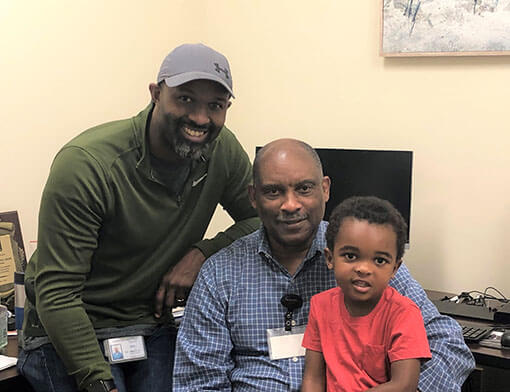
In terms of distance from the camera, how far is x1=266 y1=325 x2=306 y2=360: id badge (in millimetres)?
1813

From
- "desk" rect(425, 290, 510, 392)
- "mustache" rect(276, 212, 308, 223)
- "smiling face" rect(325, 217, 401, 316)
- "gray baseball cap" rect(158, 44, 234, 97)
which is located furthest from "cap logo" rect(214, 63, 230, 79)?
"desk" rect(425, 290, 510, 392)

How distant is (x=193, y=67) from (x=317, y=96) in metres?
1.52

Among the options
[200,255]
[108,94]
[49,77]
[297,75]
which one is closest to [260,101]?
[297,75]

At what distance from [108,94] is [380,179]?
127 centimetres

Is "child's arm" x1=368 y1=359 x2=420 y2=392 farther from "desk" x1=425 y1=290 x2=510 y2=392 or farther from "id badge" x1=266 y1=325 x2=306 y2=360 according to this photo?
"desk" x1=425 y1=290 x2=510 y2=392

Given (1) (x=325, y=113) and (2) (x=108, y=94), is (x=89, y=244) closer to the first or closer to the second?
(2) (x=108, y=94)

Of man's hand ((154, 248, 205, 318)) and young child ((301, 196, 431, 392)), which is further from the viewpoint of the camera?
man's hand ((154, 248, 205, 318))

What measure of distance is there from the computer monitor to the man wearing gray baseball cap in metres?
0.75

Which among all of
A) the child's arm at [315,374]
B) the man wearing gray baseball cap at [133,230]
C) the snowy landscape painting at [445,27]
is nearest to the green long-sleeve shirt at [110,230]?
the man wearing gray baseball cap at [133,230]

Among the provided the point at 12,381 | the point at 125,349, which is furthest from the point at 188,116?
the point at 12,381

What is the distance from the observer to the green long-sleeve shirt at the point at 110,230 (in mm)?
1821

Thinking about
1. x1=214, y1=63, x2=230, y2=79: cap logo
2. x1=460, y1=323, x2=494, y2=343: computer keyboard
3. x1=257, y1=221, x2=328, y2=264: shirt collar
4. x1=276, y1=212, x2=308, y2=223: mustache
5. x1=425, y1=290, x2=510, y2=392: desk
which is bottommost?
x1=425, y1=290, x2=510, y2=392: desk

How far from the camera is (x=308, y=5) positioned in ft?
10.7

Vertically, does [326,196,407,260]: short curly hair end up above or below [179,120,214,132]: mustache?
below
